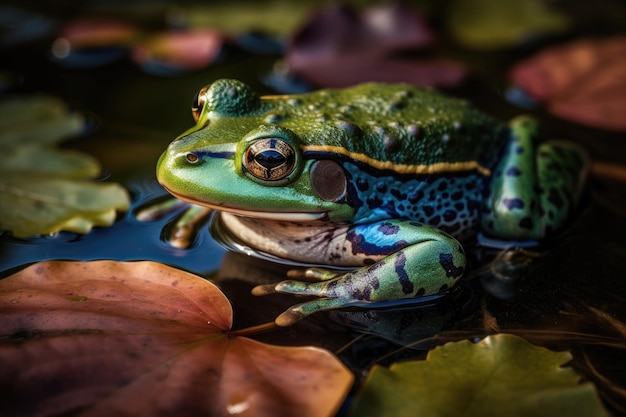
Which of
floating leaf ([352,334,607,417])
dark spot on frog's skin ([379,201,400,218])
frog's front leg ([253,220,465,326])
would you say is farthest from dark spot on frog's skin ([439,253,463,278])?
floating leaf ([352,334,607,417])

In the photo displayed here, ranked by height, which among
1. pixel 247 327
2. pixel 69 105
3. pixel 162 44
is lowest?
pixel 247 327

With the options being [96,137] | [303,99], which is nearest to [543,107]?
[303,99]

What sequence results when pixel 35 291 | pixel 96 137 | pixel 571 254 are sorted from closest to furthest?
pixel 35 291, pixel 571 254, pixel 96 137

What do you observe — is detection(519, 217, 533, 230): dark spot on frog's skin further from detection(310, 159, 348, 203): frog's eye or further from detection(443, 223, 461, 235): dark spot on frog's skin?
detection(310, 159, 348, 203): frog's eye

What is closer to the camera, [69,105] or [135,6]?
[69,105]

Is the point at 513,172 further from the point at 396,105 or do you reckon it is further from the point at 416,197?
the point at 396,105

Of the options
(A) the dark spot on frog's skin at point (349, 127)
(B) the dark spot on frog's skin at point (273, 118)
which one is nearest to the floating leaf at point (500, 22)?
(A) the dark spot on frog's skin at point (349, 127)

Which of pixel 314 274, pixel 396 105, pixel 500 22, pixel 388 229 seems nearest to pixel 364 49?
pixel 500 22

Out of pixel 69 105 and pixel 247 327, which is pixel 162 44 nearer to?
pixel 69 105
